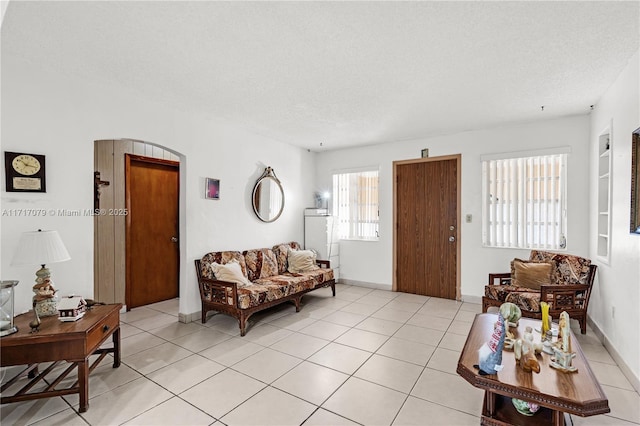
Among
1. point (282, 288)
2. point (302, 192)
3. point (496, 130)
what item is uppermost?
point (496, 130)

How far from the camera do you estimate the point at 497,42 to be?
223 centimetres

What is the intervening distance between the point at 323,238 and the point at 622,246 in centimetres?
385

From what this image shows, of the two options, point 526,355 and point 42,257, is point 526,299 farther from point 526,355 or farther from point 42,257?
point 42,257

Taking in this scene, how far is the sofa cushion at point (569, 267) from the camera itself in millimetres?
3330

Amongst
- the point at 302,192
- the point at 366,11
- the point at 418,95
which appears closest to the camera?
the point at 366,11

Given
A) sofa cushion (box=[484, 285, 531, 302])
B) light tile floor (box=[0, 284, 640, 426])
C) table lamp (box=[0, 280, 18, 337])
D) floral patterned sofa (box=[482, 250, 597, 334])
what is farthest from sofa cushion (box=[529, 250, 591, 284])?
table lamp (box=[0, 280, 18, 337])

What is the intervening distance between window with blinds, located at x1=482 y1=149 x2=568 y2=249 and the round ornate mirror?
318cm

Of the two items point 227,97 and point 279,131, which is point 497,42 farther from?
point 279,131

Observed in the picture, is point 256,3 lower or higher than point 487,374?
higher

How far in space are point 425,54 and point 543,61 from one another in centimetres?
101

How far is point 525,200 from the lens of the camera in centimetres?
421

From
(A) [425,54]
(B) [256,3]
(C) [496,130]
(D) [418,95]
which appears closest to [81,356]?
(B) [256,3]

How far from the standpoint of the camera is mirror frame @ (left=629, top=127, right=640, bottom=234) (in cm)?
236

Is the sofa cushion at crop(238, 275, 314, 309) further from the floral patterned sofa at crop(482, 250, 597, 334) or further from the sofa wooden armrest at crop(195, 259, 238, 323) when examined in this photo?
the floral patterned sofa at crop(482, 250, 597, 334)
